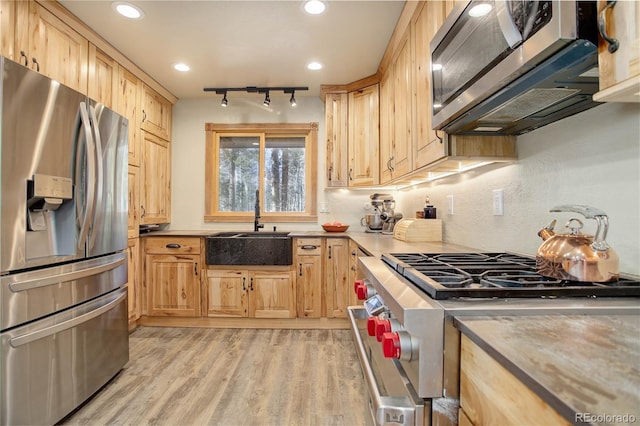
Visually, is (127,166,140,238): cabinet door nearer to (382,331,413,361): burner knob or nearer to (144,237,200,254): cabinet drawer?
(144,237,200,254): cabinet drawer

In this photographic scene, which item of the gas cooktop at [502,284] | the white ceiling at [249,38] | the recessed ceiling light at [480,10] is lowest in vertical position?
the gas cooktop at [502,284]

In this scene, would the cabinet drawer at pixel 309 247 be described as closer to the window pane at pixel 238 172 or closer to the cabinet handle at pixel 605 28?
the window pane at pixel 238 172

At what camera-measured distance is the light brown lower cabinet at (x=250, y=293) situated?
9.60 feet

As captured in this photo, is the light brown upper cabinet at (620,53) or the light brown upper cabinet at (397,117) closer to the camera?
the light brown upper cabinet at (620,53)

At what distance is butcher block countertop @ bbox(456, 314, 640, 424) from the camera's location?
350 millimetres

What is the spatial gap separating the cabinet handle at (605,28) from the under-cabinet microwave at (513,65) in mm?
28

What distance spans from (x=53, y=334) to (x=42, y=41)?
1715mm

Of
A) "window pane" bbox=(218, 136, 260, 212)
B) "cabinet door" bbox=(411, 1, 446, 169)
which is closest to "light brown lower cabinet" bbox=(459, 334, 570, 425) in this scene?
"cabinet door" bbox=(411, 1, 446, 169)

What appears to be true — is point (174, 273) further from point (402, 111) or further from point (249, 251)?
point (402, 111)

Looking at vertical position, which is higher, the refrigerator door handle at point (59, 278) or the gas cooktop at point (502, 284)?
the gas cooktop at point (502, 284)

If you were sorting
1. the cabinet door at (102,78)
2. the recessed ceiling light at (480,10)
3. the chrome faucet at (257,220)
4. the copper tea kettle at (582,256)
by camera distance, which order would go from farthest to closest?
the chrome faucet at (257,220) < the cabinet door at (102,78) < the recessed ceiling light at (480,10) < the copper tea kettle at (582,256)

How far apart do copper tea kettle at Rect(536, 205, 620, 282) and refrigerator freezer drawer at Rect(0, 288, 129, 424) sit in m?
2.05

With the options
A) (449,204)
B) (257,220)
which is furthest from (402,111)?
(257,220)

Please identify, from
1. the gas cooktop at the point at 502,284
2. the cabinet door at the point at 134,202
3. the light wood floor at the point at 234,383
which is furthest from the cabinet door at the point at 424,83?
the cabinet door at the point at 134,202
